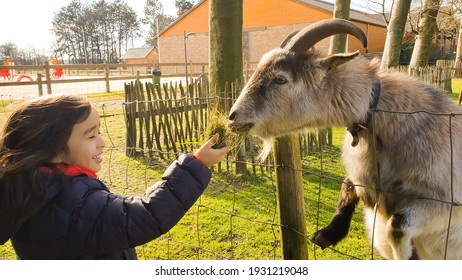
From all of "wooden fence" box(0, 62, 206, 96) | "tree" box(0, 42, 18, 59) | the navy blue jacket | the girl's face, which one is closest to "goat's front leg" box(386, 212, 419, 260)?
the navy blue jacket

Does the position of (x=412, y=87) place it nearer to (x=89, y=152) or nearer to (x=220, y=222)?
(x=89, y=152)

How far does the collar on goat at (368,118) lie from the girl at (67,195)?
47.2 inches

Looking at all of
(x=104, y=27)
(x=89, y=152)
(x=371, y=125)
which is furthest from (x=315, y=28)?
(x=104, y=27)

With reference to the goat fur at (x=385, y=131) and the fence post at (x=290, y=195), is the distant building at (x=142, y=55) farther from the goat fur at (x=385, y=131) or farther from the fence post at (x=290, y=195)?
the fence post at (x=290, y=195)

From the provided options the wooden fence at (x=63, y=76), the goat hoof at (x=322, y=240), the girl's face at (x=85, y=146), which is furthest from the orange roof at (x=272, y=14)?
the girl's face at (x=85, y=146)

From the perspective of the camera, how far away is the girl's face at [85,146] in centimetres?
198

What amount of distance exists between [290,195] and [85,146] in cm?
146

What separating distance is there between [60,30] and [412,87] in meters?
59.1

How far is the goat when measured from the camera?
7.73 feet

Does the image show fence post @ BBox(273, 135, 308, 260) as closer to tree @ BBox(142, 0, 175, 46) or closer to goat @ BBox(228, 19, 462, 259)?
goat @ BBox(228, 19, 462, 259)

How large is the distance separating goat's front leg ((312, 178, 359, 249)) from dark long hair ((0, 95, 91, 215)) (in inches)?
76.8

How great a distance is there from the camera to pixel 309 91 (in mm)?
2793

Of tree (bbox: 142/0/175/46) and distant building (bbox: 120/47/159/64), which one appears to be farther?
tree (bbox: 142/0/175/46)

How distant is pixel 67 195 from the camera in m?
1.79
